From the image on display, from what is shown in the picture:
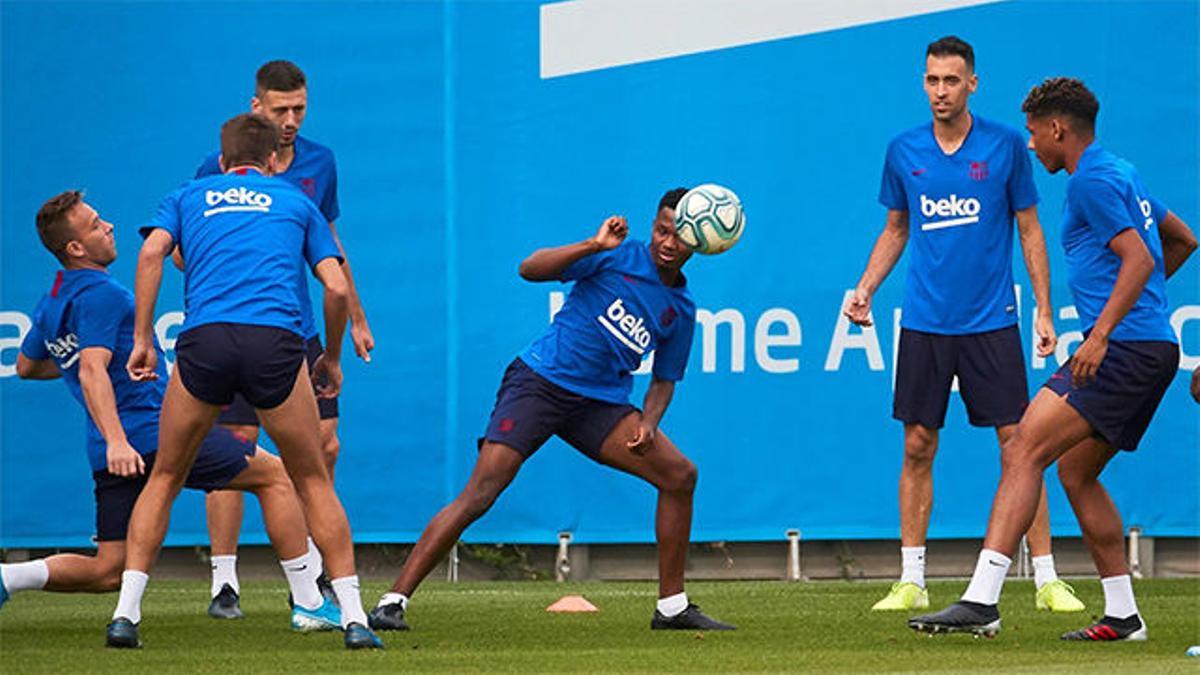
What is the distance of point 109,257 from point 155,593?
9.88ft

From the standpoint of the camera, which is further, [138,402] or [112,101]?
[112,101]

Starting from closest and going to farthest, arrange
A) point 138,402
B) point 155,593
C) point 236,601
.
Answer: point 138,402 < point 236,601 < point 155,593

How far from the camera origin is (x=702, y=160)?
11164mm

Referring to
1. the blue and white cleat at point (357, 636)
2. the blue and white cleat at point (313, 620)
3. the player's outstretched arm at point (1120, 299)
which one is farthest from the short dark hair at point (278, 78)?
the player's outstretched arm at point (1120, 299)

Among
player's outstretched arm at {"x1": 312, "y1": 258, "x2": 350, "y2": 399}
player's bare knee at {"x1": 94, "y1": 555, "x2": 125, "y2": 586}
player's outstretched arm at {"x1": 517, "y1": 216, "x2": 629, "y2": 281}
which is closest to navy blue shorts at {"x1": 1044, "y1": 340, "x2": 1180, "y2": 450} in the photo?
player's outstretched arm at {"x1": 517, "y1": 216, "x2": 629, "y2": 281}

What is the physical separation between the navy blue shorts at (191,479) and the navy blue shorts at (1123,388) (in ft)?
9.41

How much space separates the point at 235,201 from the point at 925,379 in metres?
3.19

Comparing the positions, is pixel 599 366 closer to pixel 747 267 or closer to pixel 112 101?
pixel 747 267

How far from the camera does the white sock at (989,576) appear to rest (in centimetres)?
717

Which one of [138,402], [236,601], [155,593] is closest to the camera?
[138,402]

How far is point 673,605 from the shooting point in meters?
8.12

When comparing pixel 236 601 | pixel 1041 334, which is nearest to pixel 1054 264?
pixel 1041 334

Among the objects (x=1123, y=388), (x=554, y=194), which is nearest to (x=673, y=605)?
(x=1123, y=388)

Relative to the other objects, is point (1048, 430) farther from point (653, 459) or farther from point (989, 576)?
point (653, 459)
